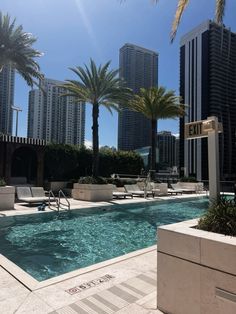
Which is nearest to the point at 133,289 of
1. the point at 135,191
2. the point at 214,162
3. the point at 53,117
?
the point at 214,162

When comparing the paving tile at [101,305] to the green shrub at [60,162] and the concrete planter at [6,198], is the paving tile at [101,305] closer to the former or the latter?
the concrete planter at [6,198]

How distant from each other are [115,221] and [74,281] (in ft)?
24.2

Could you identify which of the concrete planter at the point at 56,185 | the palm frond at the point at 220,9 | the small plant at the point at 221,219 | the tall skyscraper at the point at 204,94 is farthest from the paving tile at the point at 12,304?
the tall skyscraper at the point at 204,94

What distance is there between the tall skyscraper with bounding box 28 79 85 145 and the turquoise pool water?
118ft

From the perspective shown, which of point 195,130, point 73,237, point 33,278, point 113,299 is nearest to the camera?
point 113,299

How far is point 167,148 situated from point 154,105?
157 ft

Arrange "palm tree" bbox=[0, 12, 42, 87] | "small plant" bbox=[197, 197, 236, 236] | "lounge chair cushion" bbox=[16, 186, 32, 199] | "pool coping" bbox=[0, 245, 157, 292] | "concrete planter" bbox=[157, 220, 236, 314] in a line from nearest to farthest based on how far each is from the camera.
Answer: "concrete planter" bbox=[157, 220, 236, 314], "small plant" bbox=[197, 197, 236, 236], "pool coping" bbox=[0, 245, 157, 292], "lounge chair cushion" bbox=[16, 186, 32, 199], "palm tree" bbox=[0, 12, 42, 87]

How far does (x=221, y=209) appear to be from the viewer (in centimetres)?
406

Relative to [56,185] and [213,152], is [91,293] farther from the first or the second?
[56,185]

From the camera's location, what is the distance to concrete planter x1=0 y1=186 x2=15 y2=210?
1384 centimetres

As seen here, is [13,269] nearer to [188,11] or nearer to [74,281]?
[74,281]

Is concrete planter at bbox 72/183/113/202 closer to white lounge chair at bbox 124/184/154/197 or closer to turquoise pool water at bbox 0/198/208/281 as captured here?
white lounge chair at bbox 124/184/154/197

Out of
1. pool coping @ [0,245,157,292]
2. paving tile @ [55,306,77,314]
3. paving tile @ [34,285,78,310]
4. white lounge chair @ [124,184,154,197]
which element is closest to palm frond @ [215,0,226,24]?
pool coping @ [0,245,157,292]

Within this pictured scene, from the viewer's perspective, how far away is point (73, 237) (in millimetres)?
9359
